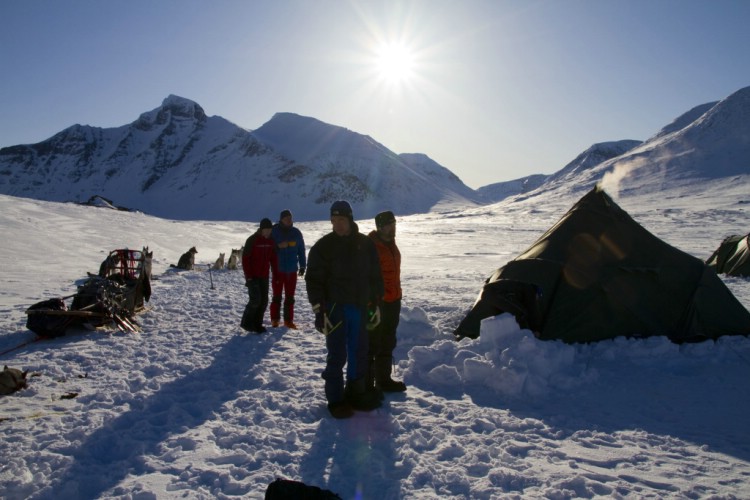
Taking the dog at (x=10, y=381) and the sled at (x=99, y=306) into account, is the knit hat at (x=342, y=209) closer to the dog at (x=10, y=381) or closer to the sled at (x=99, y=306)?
the dog at (x=10, y=381)

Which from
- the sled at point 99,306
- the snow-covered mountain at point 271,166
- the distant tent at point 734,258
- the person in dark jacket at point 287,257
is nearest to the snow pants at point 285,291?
the person in dark jacket at point 287,257

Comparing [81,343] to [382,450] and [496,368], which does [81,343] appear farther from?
[496,368]

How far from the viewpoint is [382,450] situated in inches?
158

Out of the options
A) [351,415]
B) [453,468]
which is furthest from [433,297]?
[453,468]

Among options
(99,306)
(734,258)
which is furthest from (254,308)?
(734,258)

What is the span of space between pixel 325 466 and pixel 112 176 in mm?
178659

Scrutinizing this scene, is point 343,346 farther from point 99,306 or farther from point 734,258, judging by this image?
point 734,258

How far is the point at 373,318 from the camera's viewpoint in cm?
493

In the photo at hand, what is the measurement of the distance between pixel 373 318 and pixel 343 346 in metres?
0.46

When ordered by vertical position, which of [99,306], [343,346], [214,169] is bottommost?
[99,306]

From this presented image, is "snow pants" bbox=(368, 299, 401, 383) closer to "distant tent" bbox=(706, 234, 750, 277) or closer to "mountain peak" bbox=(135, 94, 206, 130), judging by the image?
"distant tent" bbox=(706, 234, 750, 277)

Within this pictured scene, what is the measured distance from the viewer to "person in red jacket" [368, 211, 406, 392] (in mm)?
5230

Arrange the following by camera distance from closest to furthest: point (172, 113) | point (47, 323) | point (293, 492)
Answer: point (293, 492) < point (47, 323) < point (172, 113)

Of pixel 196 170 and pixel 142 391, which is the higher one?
pixel 196 170
